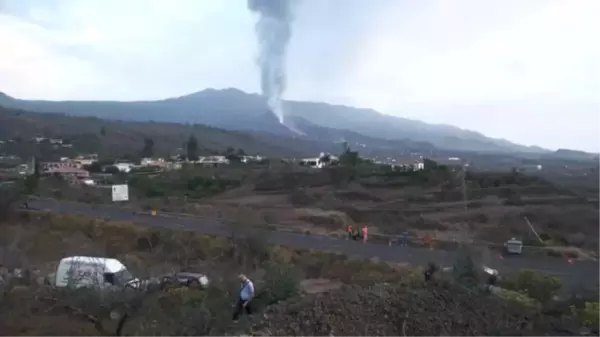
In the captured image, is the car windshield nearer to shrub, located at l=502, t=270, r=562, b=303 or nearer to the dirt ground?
shrub, located at l=502, t=270, r=562, b=303

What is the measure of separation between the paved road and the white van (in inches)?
330

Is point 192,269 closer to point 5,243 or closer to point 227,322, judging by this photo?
point 5,243

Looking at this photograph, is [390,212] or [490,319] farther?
[390,212]

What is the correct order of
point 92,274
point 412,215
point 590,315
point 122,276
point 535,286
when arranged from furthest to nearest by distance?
point 412,215 < point 92,274 < point 122,276 < point 535,286 < point 590,315

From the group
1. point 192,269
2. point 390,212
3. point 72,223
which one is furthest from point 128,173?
point 192,269

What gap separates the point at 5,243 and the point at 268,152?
127090 mm

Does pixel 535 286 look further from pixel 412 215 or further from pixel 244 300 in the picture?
pixel 412 215

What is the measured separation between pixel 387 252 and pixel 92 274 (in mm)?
11398

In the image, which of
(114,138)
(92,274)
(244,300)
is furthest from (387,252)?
(114,138)

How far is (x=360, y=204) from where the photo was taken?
51.9 meters

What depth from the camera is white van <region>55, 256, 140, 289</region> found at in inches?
620

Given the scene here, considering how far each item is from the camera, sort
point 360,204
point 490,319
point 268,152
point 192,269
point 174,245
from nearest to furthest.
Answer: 1. point 490,319
2. point 192,269
3. point 174,245
4. point 360,204
5. point 268,152

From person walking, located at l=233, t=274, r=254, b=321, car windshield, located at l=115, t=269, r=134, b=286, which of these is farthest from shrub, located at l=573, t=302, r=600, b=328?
car windshield, located at l=115, t=269, r=134, b=286

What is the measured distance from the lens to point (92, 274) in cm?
1744
